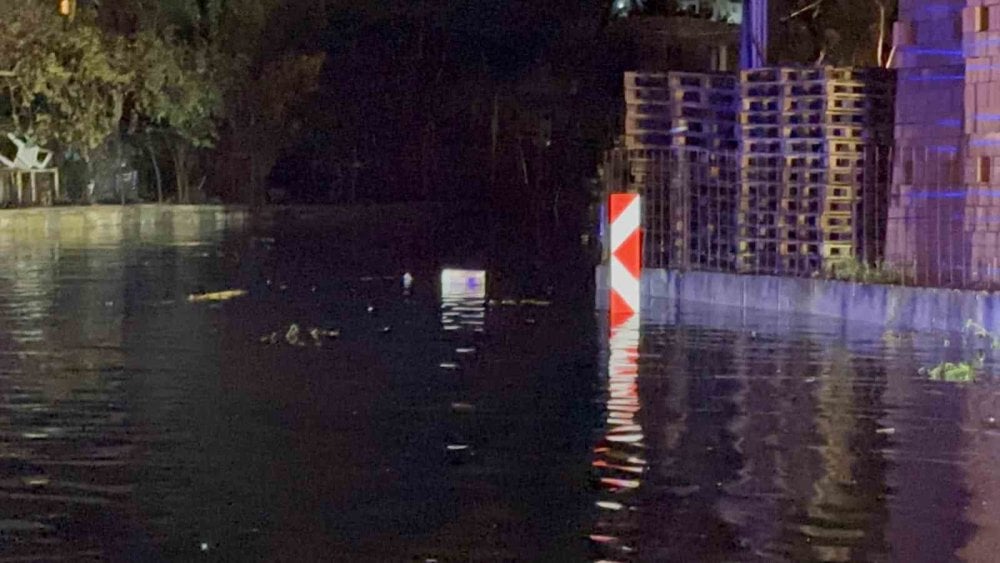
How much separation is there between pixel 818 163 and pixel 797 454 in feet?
31.6

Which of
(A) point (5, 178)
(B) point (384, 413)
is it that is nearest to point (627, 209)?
(B) point (384, 413)

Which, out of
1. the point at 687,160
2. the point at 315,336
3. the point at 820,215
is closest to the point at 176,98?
the point at 687,160

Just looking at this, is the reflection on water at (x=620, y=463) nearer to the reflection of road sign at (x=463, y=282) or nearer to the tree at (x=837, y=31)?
the reflection of road sign at (x=463, y=282)

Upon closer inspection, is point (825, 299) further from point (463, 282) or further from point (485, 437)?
point (485, 437)

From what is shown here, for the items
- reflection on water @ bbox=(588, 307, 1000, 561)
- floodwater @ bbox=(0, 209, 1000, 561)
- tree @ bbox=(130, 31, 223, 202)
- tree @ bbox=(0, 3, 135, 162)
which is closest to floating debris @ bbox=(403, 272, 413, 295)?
floodwater @ bbox=(0, 209, 1000, 561)

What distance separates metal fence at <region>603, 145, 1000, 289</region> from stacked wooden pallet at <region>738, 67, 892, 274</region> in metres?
0.02

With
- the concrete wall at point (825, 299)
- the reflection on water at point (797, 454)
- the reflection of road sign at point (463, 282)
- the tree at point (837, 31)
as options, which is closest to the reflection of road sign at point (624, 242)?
the concrete wall at point (825, 299)

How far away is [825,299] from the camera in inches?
698

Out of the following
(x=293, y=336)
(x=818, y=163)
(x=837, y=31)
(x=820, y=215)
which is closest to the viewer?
(x=293, y=336)

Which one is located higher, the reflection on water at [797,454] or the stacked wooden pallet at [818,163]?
the stacked wooden pallet at [818,163]

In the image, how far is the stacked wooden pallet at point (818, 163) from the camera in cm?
1880

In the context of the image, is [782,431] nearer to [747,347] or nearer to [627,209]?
[747,347]

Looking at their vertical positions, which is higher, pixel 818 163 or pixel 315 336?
pixel 818 163

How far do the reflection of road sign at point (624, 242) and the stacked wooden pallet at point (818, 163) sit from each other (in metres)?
1.93
